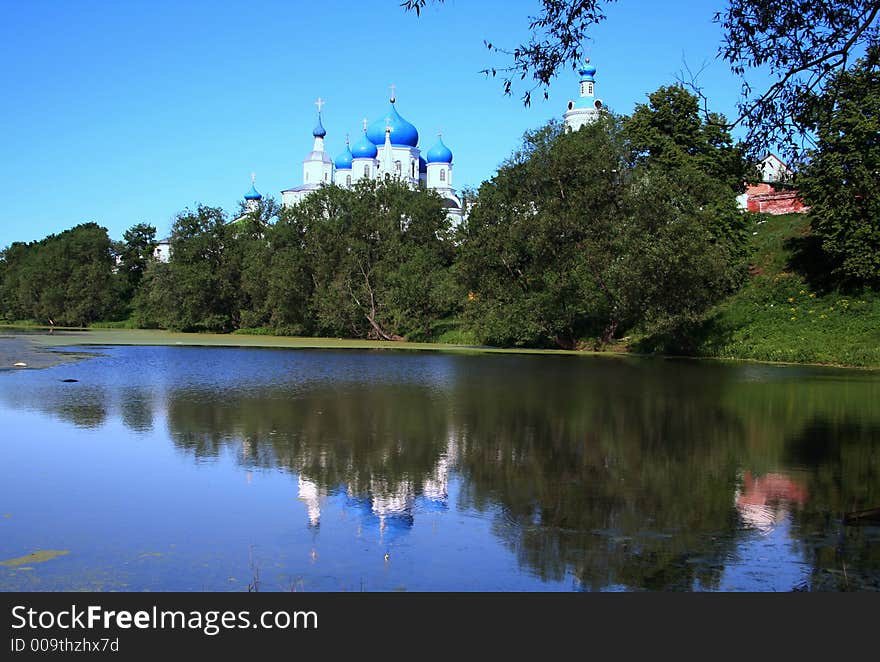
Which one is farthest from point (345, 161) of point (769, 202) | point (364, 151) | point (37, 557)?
point (37, 557)

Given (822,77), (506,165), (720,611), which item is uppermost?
(506,165)

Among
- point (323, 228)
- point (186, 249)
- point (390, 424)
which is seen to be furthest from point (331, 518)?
point (186, 249)

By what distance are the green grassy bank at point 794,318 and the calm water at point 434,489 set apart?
14547 mm

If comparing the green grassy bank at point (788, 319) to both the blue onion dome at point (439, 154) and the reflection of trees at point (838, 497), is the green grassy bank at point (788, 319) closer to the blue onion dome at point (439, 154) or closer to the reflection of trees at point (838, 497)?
the reflection of trees at point (838, 497)

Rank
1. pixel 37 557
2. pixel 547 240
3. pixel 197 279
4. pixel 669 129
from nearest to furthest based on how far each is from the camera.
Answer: pixel 37 557
pixel 547 240
pixel 669 129
pixel 197 279

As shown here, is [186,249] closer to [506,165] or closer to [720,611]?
[506,165]

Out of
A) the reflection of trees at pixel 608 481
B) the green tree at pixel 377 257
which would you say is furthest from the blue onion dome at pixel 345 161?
the reflection of trees at pixel 608 481

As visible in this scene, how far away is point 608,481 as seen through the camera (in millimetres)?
10781

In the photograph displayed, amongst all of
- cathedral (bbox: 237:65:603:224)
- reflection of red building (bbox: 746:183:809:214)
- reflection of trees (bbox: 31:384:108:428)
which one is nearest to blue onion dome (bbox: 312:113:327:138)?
cathedral (bbox: 237:65:603:224)

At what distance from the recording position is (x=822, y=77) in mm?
10898

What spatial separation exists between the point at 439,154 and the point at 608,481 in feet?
307

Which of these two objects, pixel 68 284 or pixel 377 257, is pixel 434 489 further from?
pixel 68 284

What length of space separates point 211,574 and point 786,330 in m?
34.8

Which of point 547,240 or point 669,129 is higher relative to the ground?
point 669,129
